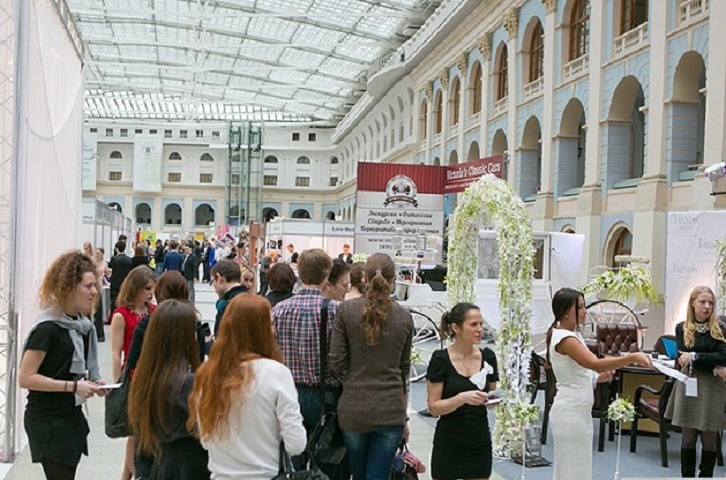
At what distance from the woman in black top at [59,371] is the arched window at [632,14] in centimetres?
1812

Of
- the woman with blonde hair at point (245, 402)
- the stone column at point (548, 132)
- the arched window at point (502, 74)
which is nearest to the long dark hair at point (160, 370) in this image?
the woman with blonde hair at point (245, 402)

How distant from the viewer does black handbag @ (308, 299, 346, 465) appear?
4633 mm

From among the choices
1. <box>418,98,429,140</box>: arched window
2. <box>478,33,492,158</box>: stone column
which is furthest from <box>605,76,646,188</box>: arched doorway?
<box>418,98,429,140</box>: arched window

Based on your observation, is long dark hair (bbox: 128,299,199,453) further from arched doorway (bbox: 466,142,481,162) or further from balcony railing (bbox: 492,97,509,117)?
arched doorway (bbox: 466,142,481,162)

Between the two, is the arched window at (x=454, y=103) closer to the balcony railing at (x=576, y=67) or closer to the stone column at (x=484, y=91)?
the stone column at (x=484, y=91)

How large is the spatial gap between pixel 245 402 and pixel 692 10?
15.8 m

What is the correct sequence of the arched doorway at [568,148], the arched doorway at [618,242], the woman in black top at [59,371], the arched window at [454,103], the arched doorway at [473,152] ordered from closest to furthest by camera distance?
the woman in black top at [59,371], the arched doorway at [618,242], the arched doorway at [568,148], the arched doorway at [473,152], the arched window at [454,103]

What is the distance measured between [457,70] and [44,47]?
2746 centimetres

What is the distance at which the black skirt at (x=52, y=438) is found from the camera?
416 centimetres

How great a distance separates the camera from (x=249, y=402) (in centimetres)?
324

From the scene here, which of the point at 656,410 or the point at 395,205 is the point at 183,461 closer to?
the point at 656,410

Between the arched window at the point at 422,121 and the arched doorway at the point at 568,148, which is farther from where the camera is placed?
the arched window at the point at 422,121

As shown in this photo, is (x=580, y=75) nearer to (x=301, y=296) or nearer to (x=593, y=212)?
(x=593, y=212)

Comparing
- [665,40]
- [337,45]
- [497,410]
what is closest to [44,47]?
[497,410]
